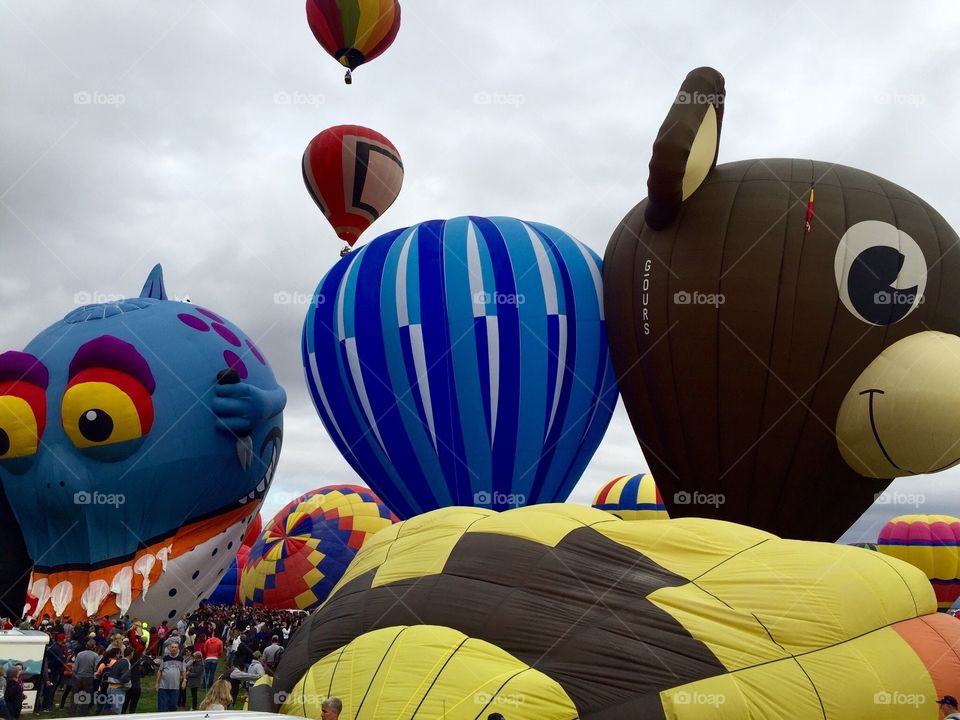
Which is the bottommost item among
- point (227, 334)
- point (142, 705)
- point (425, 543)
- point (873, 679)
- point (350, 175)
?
point (142, 705)

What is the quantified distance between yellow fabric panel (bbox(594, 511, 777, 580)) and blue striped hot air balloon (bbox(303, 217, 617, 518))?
5244 mm

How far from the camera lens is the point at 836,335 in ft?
31.4

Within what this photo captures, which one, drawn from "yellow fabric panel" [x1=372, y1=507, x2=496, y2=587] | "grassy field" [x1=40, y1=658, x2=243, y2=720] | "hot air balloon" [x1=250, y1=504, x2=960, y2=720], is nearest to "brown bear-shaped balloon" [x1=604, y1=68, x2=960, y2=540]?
"hot air balloon" [x1=250, y1=504, x2=960, y2=720]

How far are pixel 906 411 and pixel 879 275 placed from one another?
4.67 feet

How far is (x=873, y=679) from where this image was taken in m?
5.22

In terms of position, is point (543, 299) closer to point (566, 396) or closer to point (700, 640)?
point (566, 396)

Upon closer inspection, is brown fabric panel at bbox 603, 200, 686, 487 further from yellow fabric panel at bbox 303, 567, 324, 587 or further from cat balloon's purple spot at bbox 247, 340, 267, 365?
yellow fabric panel at bbox 303, 567, 324, 587

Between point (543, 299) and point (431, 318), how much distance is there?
1364 mm

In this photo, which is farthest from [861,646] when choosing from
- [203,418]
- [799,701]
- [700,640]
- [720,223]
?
[203,418]

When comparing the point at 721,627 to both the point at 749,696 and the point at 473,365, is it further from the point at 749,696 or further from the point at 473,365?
the point at 473,365

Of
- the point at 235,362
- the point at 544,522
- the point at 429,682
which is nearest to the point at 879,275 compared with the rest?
the point at 544,522

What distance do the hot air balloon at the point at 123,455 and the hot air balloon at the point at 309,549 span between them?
5.80 m

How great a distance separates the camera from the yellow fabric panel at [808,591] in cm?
513

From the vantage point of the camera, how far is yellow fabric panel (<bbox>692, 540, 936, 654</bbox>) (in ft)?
16.8
